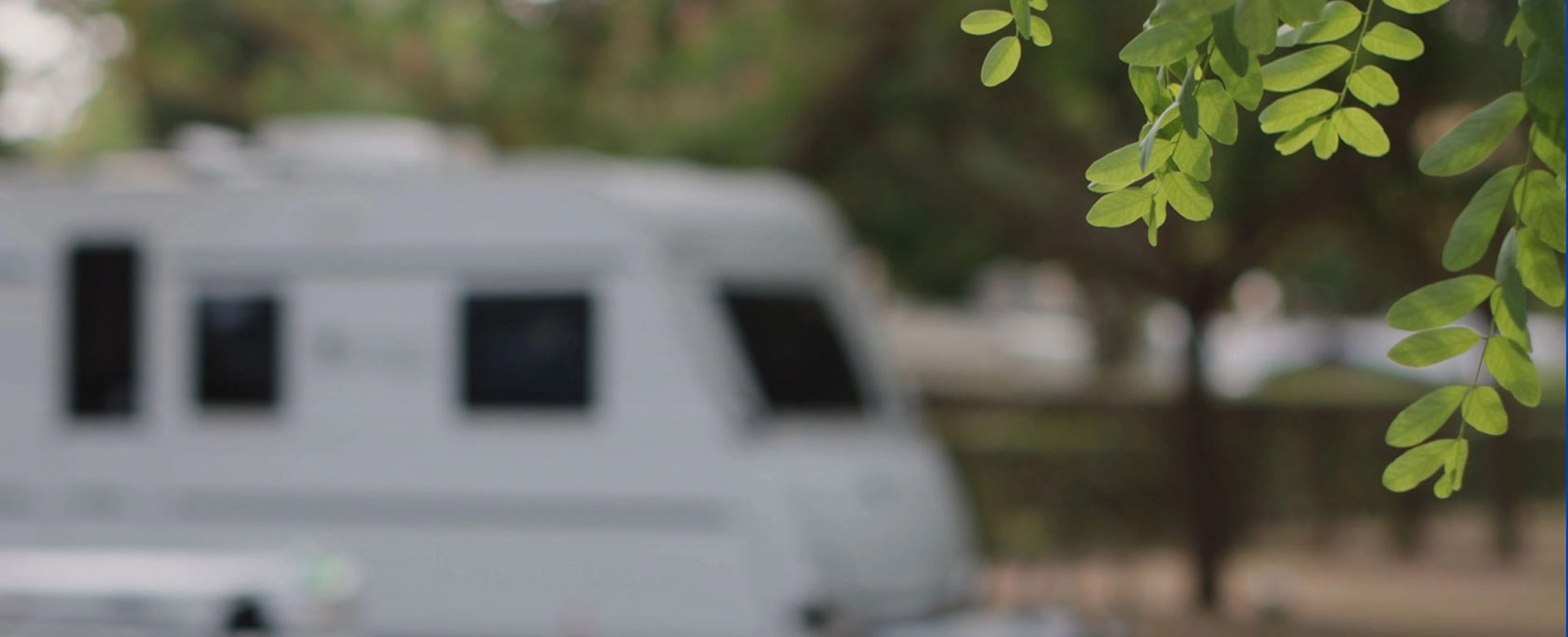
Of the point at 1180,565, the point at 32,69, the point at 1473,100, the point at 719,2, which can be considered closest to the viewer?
the point at 1473,100

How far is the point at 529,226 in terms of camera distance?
8992 mm

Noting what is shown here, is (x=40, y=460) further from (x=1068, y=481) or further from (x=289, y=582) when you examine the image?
(x=1068, y=481)

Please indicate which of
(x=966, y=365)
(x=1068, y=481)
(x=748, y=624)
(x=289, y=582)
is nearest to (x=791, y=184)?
(x=748, y=624)

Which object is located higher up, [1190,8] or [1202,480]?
[1202,480]

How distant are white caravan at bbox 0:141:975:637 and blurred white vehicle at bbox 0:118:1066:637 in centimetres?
1

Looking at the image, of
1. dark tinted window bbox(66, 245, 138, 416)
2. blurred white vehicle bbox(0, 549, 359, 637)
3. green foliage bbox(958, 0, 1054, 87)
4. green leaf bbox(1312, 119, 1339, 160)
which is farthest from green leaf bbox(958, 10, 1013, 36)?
dark tinted window bbox(66, 245, 138, 416)

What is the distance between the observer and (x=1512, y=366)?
2393mm

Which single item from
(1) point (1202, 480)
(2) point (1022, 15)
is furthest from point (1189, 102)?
(1) point (1202, 480)

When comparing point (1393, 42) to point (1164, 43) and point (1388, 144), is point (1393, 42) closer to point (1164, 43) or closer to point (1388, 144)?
point (1388, 144)

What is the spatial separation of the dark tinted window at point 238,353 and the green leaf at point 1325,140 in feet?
24.4

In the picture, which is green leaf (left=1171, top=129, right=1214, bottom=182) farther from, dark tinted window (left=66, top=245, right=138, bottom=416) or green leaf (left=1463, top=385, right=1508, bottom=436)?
dark tinted window (left=66, top=245, right=138, bottom=416)

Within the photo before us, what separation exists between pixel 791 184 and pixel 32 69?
26.1 ft

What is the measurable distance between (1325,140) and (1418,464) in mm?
388

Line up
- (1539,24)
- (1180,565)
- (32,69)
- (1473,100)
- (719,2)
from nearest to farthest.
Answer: (1539,24)
(1473,100)
(719,2)
(1180,565)
(32,69)
